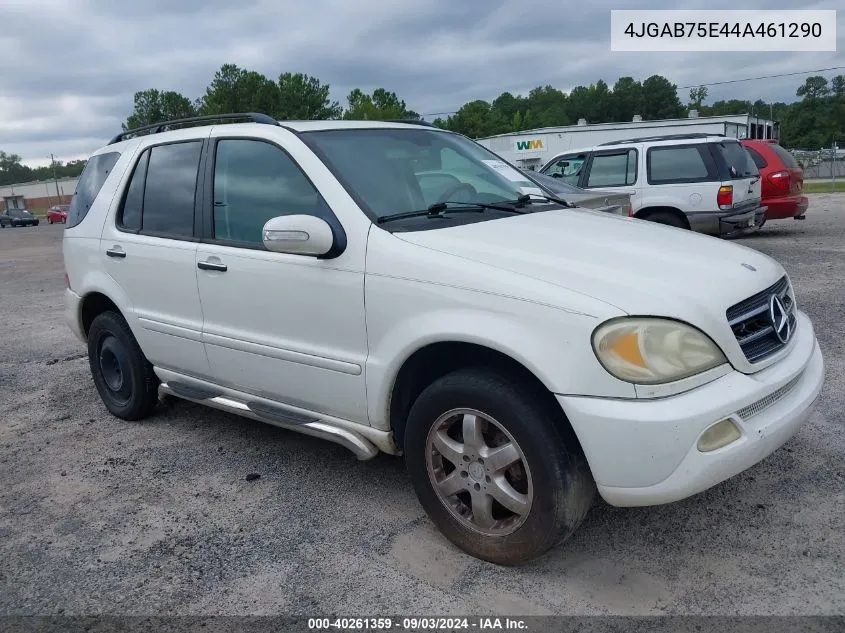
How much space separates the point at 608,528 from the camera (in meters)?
3.20

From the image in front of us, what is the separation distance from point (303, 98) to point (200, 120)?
218 ft

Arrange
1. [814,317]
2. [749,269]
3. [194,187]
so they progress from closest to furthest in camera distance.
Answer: [749,269] → [194,187] → [814,317]

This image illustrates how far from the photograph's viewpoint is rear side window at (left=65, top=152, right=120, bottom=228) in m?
4.88

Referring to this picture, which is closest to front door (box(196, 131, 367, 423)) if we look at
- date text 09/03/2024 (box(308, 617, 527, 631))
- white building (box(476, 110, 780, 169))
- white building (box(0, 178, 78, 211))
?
date text 09/03/2024 (box(308, 617, 527, 631))

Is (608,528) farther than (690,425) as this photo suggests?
Yes

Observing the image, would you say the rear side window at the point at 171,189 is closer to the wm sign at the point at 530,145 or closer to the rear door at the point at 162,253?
the rear door at the point at 162,253

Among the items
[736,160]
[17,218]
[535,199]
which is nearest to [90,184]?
[535,199]

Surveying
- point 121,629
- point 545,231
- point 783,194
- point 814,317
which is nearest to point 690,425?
point 545,231

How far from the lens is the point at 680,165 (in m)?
10.7

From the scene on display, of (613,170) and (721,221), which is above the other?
(613,170)

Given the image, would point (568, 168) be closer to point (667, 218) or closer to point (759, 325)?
point (667, 218)

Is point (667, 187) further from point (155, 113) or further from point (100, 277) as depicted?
point (155, 113)

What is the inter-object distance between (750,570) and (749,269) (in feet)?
3.99

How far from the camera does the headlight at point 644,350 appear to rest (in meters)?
2.49
